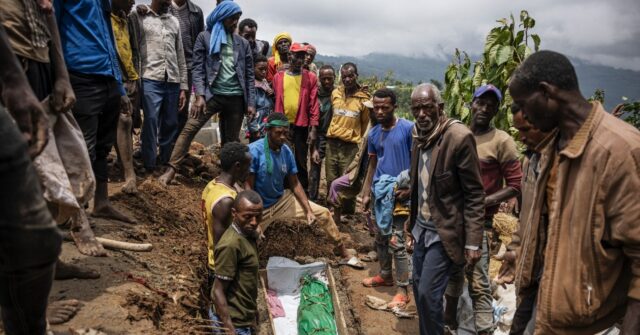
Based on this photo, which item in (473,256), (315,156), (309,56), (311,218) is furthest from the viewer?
(309,56)

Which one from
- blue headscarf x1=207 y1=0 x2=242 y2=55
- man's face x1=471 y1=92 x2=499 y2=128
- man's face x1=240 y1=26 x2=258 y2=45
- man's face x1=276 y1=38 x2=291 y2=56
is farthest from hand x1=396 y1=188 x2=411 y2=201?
man's face x1=240 y1=26 x2=258 y2=45

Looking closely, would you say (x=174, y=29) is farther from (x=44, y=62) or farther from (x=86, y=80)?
(x=44, y=62)

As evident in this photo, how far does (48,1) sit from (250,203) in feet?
6.25

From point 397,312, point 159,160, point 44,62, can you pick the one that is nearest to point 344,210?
point 397,312

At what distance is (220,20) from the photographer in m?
6.29

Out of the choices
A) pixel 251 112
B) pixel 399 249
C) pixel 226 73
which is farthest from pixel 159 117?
pixel 399 249

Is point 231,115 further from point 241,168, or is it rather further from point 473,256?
point 473,256

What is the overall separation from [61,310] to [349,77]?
490 cm

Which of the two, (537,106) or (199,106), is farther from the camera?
(199,106)

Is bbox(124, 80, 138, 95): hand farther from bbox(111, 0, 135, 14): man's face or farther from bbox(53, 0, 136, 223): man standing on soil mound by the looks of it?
bbox(53, 0, 136, 223): man standing on soil mound

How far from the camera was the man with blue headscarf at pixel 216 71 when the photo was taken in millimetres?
6281

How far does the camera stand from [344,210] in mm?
6965

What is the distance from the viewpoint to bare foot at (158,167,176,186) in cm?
614

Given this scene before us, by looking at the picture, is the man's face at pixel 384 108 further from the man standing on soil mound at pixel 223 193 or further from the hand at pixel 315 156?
the hand at pixel 315 156
